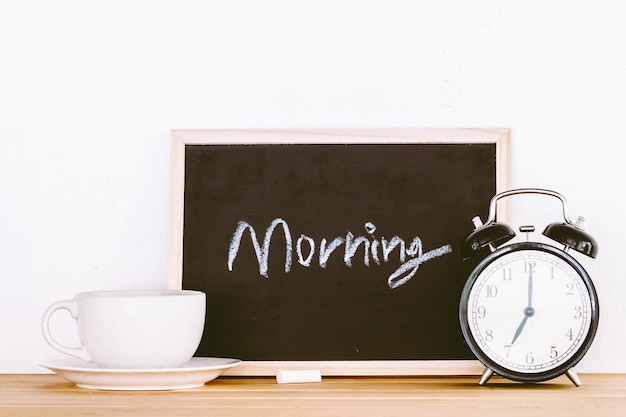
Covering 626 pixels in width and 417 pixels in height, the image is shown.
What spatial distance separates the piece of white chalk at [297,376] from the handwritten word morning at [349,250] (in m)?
0.16

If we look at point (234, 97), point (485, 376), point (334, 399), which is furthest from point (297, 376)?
point (234, 97)

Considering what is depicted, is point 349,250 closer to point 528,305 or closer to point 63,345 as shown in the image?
point 528,305

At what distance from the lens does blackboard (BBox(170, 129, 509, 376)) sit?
47.1 inches

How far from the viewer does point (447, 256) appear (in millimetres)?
1208

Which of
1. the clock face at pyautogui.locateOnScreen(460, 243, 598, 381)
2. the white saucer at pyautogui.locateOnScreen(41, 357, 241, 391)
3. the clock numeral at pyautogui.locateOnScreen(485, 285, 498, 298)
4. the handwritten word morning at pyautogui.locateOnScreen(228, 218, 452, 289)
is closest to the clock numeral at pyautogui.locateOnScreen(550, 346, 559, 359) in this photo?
the clock face at pyautogui.locateOnScreen(460, 243, 598, 381)

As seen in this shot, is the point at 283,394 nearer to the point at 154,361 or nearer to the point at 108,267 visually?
the point at 154,361

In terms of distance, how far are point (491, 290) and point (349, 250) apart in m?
0.23

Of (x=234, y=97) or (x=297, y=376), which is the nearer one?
(x=297, y=376)

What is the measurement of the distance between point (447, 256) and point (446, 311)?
0.28 feet

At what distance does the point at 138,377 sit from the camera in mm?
1028

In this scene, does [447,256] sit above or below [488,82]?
below

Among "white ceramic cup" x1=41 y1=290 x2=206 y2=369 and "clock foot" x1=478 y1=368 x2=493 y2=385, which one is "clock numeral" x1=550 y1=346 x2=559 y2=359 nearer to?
"clock foot" x1=478 y1=368 x2=493 y2=385

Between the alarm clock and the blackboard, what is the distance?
10cm

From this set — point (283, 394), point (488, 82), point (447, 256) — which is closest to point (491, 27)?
point (488, 82)
